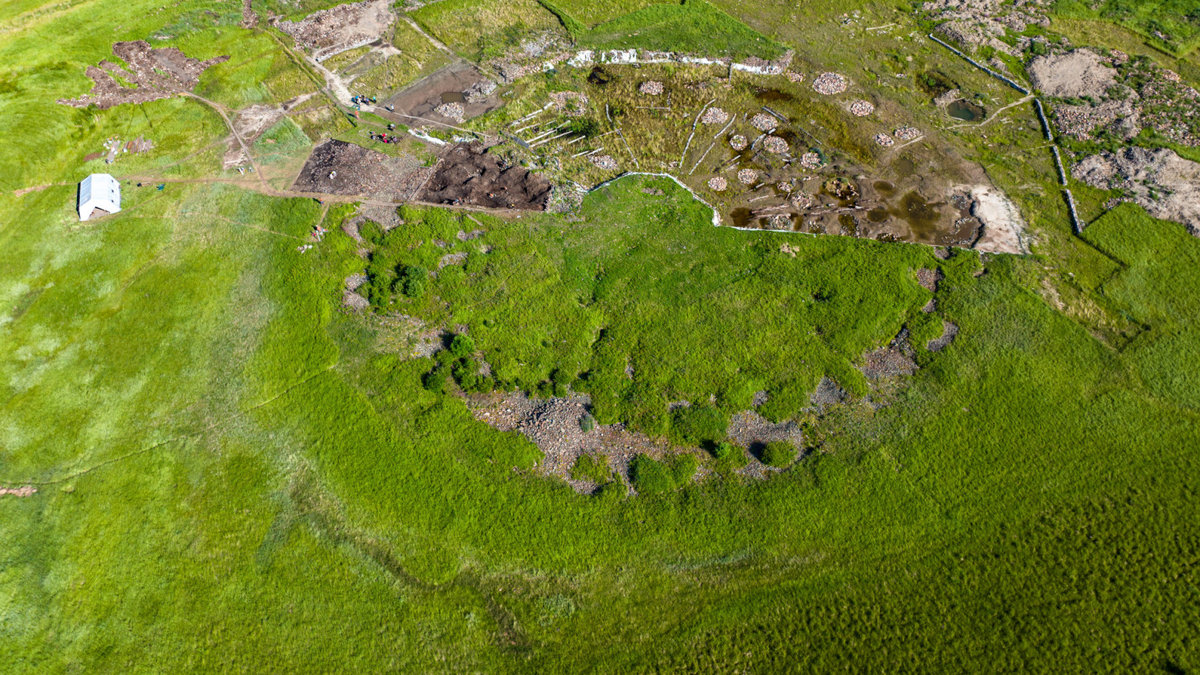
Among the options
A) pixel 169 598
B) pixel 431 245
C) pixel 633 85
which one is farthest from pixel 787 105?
pixel 169 598

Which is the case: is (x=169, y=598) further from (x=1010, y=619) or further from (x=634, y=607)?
(x=1010, y=619)

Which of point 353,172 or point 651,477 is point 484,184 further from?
point 651,477

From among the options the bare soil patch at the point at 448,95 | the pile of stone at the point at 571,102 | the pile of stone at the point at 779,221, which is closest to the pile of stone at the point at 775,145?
the pile of stone at the point at 779,221

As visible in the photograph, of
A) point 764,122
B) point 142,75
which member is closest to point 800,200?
point 764,122

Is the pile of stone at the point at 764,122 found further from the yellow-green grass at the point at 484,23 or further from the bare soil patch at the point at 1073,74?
the bare soil patch at the point at 1073,74

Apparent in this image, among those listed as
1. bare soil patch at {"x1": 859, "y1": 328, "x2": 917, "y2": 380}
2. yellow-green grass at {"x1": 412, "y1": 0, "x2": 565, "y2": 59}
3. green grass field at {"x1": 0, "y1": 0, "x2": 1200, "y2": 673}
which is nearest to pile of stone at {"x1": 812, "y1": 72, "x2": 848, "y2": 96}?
green grass field at {"x1": 0, "y1": 0, "x2": 1200, "y2": 673}

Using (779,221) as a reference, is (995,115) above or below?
above
